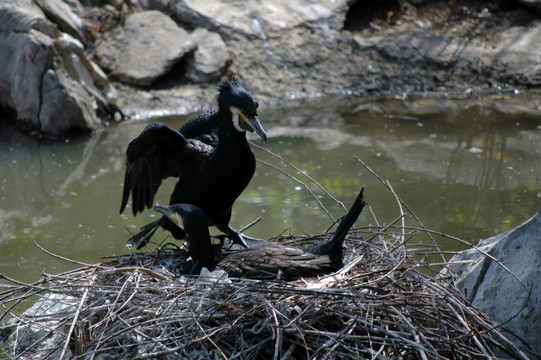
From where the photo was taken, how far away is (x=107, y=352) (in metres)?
3.17

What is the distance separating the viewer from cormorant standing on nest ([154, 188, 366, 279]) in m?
3.54

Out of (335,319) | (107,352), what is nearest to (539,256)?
(335,319)

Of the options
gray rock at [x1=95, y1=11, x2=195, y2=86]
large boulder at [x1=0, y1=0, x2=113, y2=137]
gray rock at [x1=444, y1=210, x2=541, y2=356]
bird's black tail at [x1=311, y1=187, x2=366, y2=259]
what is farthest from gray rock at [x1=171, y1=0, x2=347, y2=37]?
gray rock at [x1=444, y1=210, x2=541, y2=356]

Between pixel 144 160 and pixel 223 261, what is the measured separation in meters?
1.02

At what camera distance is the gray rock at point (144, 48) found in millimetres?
9648

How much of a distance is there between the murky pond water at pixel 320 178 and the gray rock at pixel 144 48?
123 centimetres

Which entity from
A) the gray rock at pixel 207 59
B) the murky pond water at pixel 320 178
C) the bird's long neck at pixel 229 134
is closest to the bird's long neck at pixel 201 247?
the bird's long neck at pixel 229 134

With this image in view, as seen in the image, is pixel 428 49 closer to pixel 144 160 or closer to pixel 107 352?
pixel 144 160

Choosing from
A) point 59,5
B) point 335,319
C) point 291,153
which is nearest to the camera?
point 335,319

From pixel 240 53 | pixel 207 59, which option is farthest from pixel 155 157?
pixel 240 53

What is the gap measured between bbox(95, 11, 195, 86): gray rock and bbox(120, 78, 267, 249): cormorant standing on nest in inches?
212

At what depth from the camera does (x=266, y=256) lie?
3602mm

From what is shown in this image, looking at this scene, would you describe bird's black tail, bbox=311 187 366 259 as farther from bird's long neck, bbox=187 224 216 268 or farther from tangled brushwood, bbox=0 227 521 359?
bird's long neck, bbox=187 224 216 268

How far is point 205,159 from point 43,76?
527 centimetres
